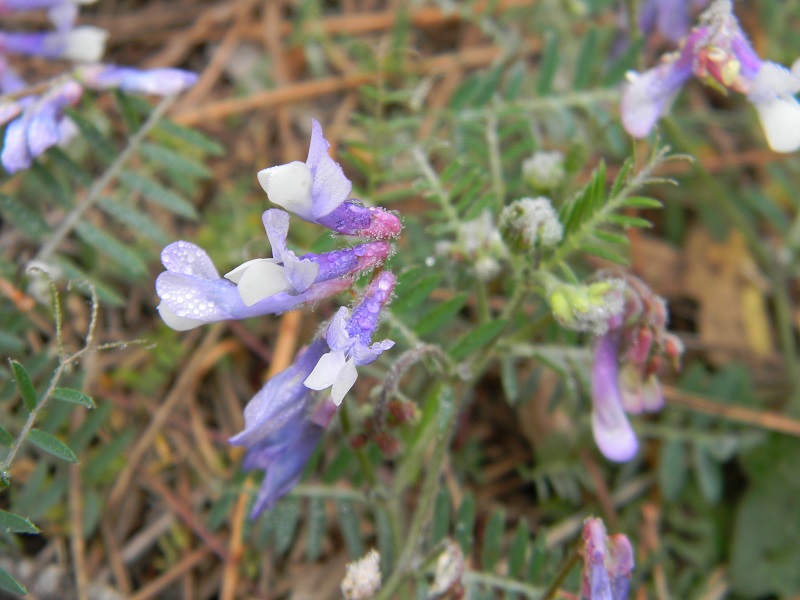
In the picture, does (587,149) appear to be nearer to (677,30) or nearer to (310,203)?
(677,30)

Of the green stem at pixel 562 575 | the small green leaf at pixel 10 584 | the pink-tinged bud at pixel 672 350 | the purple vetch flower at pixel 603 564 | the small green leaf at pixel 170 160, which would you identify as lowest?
the green stem at pixel 562 575

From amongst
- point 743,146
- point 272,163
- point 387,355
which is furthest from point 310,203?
point 743,146

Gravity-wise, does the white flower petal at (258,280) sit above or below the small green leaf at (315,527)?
above

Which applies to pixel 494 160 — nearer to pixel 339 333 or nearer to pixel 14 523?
pixel 339 333

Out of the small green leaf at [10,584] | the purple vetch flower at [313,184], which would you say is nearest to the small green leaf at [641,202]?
the purple vetch flower at [313,184]

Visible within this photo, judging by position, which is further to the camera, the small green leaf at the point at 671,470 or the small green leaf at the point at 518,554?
the small green leaf at the point at 671,470

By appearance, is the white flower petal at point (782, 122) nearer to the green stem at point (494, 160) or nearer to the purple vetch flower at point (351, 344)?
the green stem at point (494, 160)
